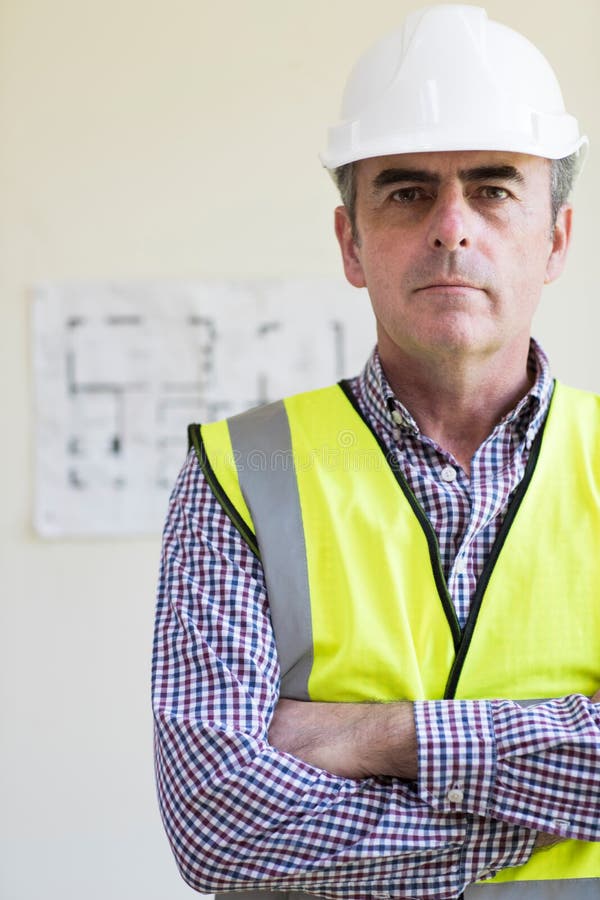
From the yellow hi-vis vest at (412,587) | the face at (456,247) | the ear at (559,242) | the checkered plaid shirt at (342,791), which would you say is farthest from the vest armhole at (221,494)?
the ear at (559,242)

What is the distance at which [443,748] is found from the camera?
44.2 inches

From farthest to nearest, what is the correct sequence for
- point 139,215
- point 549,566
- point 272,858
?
point 139,215 < point 549,566 < point 272,858

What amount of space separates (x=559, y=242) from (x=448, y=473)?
15.8 inches

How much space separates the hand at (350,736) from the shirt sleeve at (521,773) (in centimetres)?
4

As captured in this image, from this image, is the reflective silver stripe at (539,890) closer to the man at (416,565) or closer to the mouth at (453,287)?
the man at (416,565)

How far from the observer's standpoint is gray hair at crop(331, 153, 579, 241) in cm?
139

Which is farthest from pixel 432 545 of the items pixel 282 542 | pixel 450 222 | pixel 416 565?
pixel 450 222

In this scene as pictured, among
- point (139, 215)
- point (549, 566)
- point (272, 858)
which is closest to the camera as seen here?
point (272, 858)

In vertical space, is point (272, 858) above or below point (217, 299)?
below

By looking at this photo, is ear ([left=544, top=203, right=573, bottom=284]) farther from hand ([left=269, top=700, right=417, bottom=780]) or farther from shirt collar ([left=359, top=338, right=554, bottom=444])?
hand ([left=269, top=700, right=417, bottom=780])

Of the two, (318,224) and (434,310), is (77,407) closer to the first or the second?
(318,224)

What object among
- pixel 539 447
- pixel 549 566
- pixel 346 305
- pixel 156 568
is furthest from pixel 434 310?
pixel 156 568

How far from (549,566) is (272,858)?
0.52 metres

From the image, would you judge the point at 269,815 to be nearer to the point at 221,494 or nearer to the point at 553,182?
the point at 221,494
